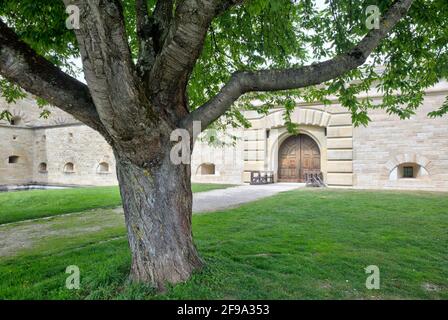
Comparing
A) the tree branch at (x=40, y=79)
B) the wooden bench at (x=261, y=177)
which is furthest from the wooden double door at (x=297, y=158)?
the tree branch at (x=40, y=79)

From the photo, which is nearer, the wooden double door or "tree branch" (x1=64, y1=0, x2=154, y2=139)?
"tree branch" (x1=64, y1=0, x2=154, y2=139)

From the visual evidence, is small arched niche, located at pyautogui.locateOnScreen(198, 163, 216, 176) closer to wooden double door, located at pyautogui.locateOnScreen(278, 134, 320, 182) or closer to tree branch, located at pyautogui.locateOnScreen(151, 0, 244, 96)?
wooden double door, located at pyautogui.locateOnScreen(278, 134, 320, 182)

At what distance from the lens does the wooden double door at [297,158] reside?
609 inches

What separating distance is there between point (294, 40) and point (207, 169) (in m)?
12.7

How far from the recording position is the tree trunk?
291cm

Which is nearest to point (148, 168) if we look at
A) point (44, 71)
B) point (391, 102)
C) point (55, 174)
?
point (44, 71)

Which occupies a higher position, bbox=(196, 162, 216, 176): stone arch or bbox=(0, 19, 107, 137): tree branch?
bbox=(0, 19, 107, 137): tree branch

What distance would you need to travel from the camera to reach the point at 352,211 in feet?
24.5

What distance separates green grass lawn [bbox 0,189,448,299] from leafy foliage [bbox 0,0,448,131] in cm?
202

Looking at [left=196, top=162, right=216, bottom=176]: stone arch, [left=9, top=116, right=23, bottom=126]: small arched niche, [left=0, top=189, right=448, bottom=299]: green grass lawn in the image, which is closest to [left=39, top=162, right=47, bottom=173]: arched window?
[left=9, top=116, right=23, bottom=126]: small arched niche

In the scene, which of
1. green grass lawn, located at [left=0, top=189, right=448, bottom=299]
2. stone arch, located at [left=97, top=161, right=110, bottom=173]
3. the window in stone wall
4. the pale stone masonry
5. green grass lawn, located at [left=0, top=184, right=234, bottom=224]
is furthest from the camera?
stone arch, located at [left=97, top=161, right=110, bottom=173]

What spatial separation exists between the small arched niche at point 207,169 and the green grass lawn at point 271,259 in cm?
1033

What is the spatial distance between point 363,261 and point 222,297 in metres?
2.17

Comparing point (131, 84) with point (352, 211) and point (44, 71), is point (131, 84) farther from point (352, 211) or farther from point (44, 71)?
point (352, 211)
